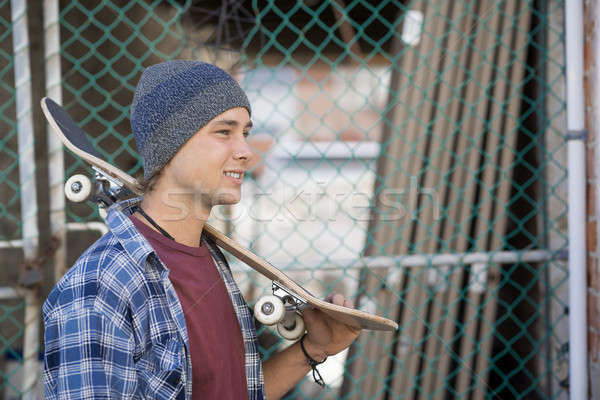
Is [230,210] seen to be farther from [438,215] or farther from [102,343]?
[102,343]

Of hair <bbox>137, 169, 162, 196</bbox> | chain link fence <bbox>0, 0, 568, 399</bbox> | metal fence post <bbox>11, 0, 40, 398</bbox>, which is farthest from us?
chain link fence <bbox>0, 0, 568, 399</bbox>

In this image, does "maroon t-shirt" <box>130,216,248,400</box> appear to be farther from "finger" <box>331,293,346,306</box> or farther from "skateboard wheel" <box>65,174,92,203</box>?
"finger" <box>331,293,346,306</box>

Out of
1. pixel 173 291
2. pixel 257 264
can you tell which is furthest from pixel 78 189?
pixel 257 264

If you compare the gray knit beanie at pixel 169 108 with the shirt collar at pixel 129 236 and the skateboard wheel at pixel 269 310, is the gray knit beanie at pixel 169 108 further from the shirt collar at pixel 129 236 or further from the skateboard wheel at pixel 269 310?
the skateboard wheel at pixel 269 310

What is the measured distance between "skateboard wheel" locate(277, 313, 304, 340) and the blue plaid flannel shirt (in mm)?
324

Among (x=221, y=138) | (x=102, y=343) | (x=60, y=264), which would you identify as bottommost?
(x=102, y=343)

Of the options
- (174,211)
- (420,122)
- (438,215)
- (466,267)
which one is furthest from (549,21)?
(174,211)

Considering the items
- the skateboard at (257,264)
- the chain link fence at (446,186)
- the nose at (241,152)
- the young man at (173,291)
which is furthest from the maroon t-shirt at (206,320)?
the chain link fence at (446,186)

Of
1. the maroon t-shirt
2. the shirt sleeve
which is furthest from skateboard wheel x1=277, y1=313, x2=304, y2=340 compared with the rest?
the shirt sleeve

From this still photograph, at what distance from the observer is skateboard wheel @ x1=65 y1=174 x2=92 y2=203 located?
1.19 m

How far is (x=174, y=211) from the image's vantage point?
48.7 inches

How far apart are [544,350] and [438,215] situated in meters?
0.74

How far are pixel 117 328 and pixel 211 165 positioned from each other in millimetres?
434

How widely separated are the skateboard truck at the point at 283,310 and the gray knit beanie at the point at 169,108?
1.34ft
